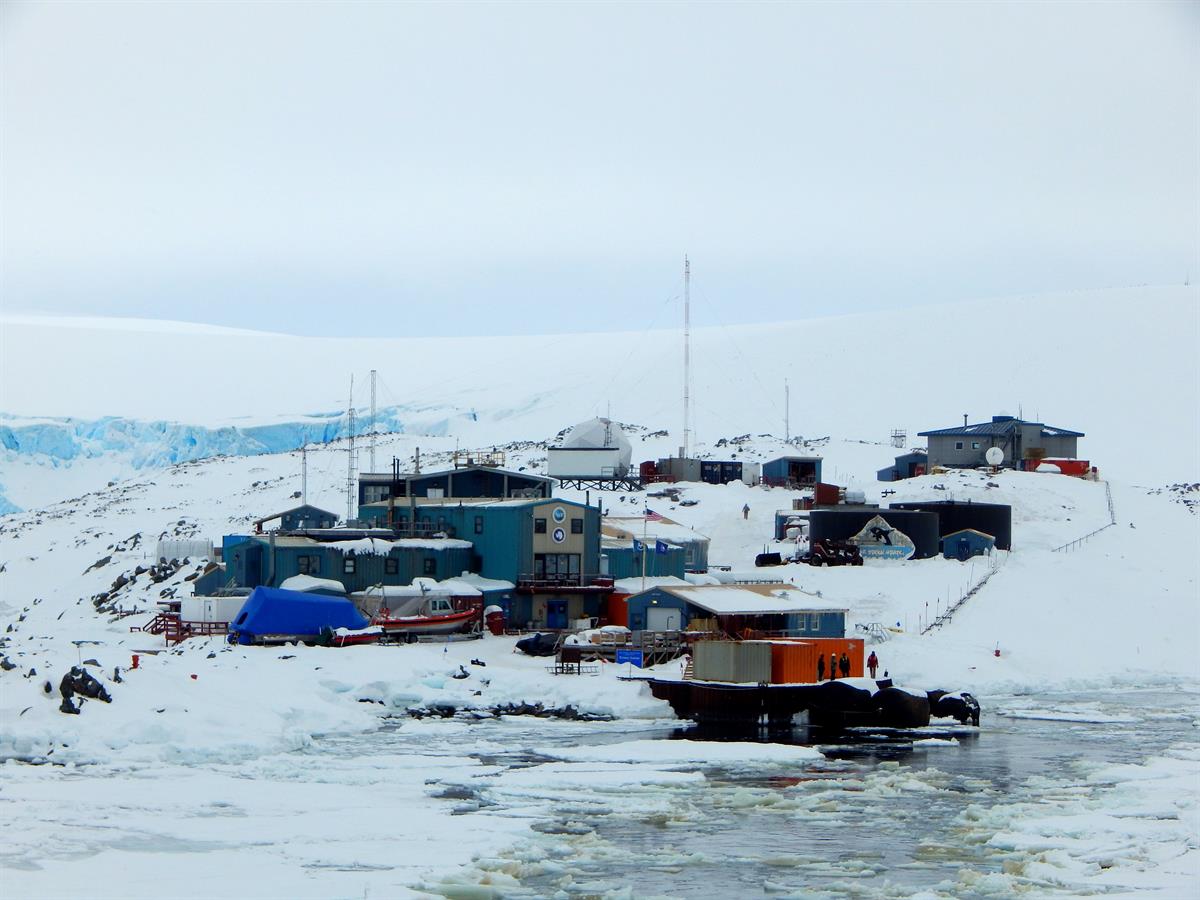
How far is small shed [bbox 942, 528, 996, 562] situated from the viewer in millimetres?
60812

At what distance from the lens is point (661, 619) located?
158 ft

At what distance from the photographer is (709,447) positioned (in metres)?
90.4

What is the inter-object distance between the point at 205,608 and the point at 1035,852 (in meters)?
28.9

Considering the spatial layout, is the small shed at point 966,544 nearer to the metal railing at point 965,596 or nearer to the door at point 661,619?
the metal railing at point 965,596

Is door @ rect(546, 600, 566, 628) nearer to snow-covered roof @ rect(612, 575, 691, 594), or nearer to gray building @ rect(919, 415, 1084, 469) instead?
snow-covered roof @ rect(612, 575, 691, 594)

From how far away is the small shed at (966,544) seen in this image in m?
60.8

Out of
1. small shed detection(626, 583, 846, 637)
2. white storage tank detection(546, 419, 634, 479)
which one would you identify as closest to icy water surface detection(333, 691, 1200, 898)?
small shed detection(626, 583, 846, 637)

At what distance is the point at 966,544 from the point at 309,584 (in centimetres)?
2502

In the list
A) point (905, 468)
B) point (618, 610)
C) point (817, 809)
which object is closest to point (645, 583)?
point (618, 610)

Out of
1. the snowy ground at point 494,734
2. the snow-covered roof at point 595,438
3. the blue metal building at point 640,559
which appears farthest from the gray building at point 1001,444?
the blue metal building at point 640,559

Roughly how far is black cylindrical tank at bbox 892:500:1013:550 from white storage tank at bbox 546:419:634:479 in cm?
1561

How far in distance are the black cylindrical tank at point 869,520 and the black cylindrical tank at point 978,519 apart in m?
1.59

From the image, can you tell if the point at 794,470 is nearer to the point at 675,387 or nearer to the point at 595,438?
the point at 595,438

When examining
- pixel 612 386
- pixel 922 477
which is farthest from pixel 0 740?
pixel 612 386
